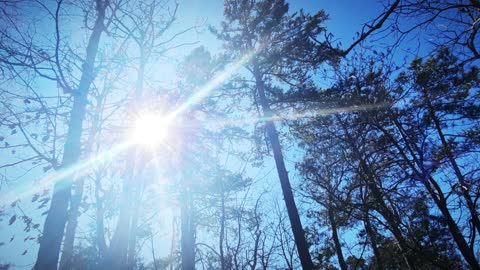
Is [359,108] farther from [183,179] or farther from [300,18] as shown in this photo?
[183,179]

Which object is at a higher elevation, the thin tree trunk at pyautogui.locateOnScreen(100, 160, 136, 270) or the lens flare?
the lens flare

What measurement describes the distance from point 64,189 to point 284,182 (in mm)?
6486

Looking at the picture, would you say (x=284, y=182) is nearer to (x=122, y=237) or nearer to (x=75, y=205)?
(x=122, y=237)

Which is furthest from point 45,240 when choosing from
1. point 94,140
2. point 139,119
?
point 94,140

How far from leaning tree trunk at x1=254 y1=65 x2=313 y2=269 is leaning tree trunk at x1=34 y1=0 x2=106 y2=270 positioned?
6150mm

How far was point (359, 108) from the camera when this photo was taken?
764cm

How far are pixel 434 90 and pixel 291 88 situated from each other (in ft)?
15.5

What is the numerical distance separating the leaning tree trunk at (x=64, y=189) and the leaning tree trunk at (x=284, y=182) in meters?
6.15

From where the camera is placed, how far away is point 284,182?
8859mm

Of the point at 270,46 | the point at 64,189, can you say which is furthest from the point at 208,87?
the point at 64,189

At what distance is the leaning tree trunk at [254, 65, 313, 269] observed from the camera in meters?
7.61

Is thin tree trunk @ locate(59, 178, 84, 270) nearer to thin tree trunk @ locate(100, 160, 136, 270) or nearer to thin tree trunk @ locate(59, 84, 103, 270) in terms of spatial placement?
thin tree trunk @ locate(59, 84, 103, 270)

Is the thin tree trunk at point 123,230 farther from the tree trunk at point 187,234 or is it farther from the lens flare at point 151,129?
the tree trunk at point 187,234

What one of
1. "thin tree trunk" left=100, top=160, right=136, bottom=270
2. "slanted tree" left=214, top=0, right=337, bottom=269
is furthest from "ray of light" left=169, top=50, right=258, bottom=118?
"thin tree trunk" left=100, top=160, right=136, bottom=270
